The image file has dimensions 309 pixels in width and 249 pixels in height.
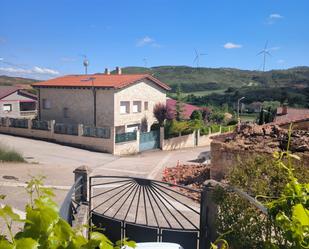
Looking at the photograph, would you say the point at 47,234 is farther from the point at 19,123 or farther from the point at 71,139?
the point at 19,123

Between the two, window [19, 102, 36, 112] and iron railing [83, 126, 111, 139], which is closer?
iron railing [83, 126, 111, 139]

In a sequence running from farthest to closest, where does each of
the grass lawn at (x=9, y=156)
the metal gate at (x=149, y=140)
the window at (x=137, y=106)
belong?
A: the window at (x=137, y=106) → the metal gate at (x=149, y=140) → the grass lawn at (x=9, y=156)

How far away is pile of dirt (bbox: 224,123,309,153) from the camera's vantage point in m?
12.4

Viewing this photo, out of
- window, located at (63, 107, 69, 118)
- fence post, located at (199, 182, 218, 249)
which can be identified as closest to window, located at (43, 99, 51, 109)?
window, located at (63, 107, 69, 118)

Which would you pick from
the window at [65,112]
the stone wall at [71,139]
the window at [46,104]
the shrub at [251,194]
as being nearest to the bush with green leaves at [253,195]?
the shrub at [251,194]

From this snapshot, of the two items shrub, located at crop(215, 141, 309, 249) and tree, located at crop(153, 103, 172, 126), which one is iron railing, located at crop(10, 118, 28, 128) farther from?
shrub, located at crop(215, 141, 309, 249)

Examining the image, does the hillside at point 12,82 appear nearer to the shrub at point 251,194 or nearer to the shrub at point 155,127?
the shrub at point 155,127

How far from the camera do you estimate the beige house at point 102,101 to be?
1104 inches

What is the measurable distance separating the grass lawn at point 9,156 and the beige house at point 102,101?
10039mm

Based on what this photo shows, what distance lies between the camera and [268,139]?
13844 mm

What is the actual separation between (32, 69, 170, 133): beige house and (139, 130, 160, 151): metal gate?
2973mm

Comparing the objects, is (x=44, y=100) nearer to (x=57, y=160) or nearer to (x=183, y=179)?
(x=57, y=160)

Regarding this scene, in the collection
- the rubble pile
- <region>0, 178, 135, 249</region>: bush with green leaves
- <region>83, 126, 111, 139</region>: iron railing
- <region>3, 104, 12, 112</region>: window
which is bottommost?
the rubble pile

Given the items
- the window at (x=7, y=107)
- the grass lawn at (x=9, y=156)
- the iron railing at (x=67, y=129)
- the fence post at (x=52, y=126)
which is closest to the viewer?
the grass lawn at (x=9, y=156)
